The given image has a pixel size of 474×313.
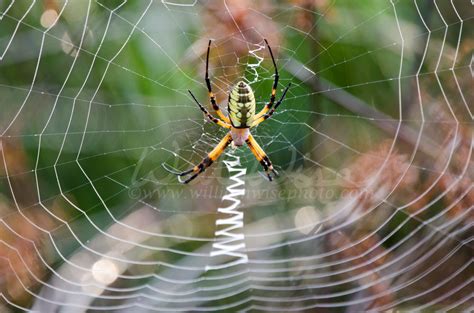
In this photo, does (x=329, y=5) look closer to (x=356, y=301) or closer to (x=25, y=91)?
(x=356, y=301)

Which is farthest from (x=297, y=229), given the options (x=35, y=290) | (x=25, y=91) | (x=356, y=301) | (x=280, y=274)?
(x=25, y=91)

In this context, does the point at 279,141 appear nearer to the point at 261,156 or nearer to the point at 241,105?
the point at 261,156

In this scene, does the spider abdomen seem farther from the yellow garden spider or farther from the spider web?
the spider web

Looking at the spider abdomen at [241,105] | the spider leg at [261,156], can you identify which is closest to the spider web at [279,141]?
the spider leg at [261,156]

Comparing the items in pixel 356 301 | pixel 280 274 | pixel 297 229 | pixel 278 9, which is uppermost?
pixel 278 9

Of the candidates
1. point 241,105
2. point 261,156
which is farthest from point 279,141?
point 241,105

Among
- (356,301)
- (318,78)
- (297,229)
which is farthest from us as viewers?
(297,229)
